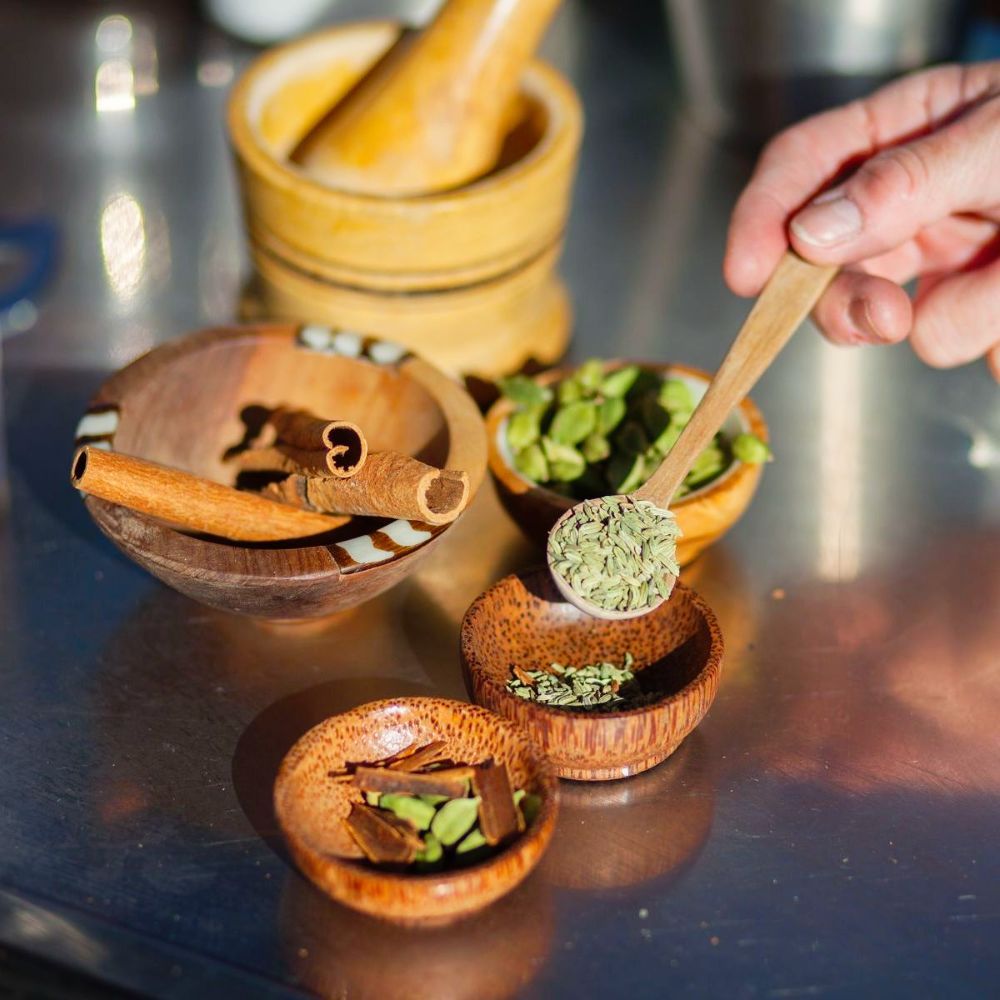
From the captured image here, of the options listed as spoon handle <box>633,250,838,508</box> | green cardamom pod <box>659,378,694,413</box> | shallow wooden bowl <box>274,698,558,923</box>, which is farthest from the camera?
green cardamom pod <box>659,378,694,413</box>

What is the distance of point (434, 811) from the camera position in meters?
0.76

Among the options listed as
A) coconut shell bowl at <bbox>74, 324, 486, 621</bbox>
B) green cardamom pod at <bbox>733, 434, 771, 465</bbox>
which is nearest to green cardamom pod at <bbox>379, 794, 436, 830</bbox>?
coconut shell bowl at <bbox>74, 324, 486, 621</bbox>

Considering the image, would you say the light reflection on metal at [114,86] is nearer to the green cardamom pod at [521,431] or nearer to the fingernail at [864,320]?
the green cardamom pod at [521,431]

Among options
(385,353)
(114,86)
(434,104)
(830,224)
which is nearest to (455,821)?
(385,353)

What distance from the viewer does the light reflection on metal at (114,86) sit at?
1546 millimetres

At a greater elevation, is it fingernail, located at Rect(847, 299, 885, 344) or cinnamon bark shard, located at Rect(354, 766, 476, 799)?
fingernail, located at Rect(847, 299, 885, 344)

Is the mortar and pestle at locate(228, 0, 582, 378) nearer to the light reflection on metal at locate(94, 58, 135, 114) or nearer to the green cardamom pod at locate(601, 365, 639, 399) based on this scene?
the green cardamom pod at locate(601, 365, 639, 399)

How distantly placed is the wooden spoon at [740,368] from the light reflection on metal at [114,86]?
885mm

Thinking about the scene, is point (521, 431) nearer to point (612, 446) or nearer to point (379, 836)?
point (612, 446)

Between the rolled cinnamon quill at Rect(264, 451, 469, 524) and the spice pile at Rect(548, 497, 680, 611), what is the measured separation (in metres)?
0.07

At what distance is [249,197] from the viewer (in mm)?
1064

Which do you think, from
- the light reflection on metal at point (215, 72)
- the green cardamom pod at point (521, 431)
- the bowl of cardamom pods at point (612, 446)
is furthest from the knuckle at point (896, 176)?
the light reflection on metal at point (215, 72)

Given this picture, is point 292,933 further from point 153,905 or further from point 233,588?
point 233,588

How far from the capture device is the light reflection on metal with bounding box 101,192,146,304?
1.31 metres
